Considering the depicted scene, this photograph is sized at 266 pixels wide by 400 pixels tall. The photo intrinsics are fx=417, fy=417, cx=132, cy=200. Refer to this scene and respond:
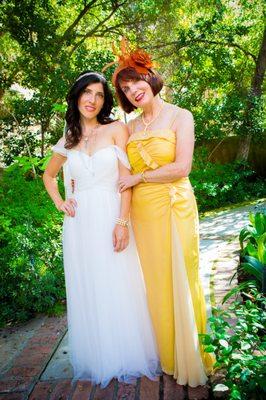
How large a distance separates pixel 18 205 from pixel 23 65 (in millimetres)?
3760

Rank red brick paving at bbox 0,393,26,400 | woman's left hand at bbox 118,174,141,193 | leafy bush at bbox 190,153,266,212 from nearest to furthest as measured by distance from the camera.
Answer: woman's left hand at bbox 118,174,141,193 → red brick paving at bbox 0,393,26,400 → leafy bush at bbox 190,153,266,212

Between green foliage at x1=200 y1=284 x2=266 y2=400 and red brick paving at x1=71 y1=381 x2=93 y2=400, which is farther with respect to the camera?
red brick paving at x1=71 y1=381 x2=93 y2=400

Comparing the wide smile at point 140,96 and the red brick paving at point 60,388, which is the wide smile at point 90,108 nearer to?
the wide smile at point 140,96

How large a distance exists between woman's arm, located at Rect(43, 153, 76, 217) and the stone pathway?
1.06m

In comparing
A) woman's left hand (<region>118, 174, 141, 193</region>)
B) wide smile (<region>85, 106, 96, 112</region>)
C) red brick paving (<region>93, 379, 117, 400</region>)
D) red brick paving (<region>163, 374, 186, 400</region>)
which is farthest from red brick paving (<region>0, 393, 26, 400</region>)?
wide smile (<region>85, 106, 96, 112</region>)

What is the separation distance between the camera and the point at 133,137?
2.42m

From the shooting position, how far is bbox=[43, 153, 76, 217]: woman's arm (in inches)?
98.3

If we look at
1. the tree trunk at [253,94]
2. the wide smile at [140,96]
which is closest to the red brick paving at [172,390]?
the wide smile at [140,96]

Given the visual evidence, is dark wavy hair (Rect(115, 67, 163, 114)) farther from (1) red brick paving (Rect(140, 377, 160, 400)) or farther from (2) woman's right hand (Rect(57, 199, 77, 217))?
(1) red brick paving (Rect(140, 377, 160, 400))

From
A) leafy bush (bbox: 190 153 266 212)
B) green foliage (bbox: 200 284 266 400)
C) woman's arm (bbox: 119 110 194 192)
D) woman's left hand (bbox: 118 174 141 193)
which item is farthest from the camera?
leafy bush (bbox: 190 153 266 212)

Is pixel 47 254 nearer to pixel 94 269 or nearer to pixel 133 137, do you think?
pixel 94 269

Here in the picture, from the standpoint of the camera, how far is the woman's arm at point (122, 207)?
2410mm

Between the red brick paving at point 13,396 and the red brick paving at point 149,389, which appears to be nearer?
the red brick paving at point 149,389

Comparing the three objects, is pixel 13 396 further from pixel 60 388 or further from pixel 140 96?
pixel 140 96
